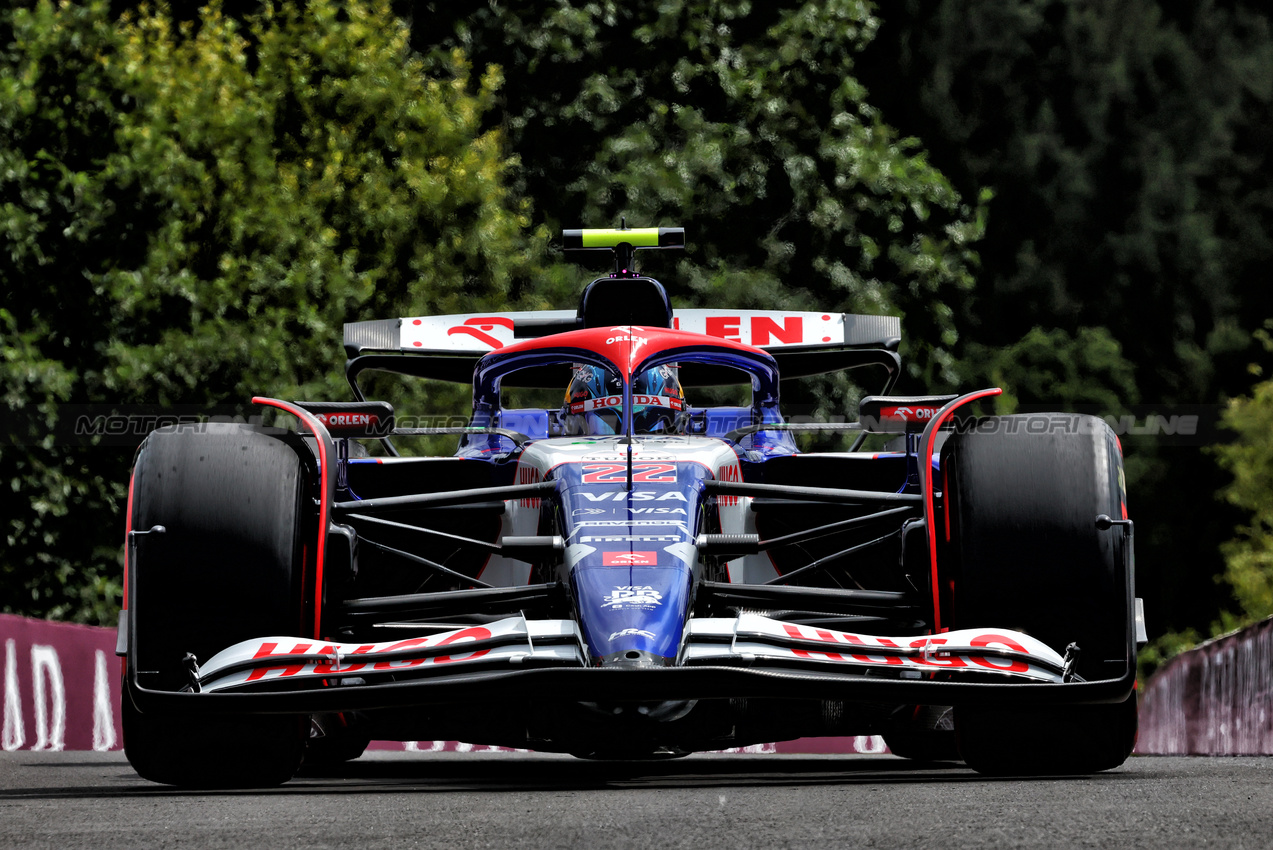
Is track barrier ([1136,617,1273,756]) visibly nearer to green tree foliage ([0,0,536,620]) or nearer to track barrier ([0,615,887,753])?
track barrier ([0,615,887,753])

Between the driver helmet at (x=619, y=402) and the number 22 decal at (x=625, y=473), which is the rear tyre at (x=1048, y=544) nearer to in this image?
the number 22 decal at (x=625, y=473)

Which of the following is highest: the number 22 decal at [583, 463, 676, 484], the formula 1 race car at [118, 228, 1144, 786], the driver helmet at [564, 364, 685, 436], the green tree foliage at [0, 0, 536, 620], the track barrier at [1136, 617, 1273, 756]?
the green tree foliage at [0, 0, 536, 620]

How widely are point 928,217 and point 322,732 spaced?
2273cm

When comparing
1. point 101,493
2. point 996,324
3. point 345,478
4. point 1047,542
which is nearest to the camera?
point 1047,542

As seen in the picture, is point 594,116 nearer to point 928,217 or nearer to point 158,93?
point 928,217

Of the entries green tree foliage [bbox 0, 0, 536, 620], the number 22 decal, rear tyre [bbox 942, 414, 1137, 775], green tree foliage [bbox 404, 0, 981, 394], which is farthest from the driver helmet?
green tree foliage [bbox 404, 0, 981, 394]

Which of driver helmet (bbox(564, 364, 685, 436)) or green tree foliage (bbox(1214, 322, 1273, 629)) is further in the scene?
green tree foliage (bbox(1214, 322, 1273, 629))

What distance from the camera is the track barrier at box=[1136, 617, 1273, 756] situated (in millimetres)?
11164

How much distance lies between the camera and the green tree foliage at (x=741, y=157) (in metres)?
27.9

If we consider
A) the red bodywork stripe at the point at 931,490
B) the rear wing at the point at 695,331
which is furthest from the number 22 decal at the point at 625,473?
the rear wing at the point at 695,331

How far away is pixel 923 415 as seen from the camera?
7.62m

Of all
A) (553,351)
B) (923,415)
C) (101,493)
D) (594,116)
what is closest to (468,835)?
(923,415)

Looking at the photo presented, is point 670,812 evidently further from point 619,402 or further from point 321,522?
point 619,402

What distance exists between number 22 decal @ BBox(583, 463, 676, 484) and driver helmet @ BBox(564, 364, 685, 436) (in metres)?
1.29
